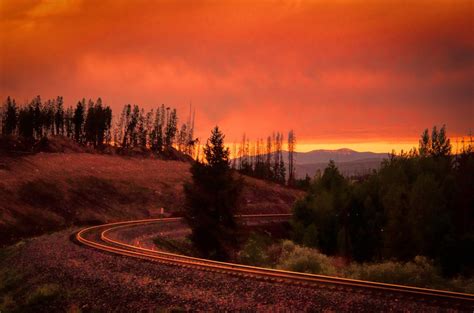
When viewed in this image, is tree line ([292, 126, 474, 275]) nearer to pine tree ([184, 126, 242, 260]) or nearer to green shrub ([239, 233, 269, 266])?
green shrub ([239, 233, 269, 266])

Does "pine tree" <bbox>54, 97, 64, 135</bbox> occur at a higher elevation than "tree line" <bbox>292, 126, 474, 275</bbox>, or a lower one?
higher

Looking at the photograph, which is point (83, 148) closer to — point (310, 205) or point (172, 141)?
point (172, 141)

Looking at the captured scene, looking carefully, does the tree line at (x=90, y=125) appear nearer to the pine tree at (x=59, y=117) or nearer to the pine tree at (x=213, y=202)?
the pine tree at (x=59, y=117)

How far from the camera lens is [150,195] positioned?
80.4 metres

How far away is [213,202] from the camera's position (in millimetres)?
37812

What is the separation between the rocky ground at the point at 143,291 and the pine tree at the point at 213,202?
12574 mm

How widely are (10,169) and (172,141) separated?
362ft

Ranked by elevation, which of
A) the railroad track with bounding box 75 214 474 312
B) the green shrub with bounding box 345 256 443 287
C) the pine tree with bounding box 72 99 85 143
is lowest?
the green shrub with bounding box 345 256 443 287

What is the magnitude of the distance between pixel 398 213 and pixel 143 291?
1429 inches

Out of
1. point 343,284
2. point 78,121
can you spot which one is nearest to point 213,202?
point 343,284

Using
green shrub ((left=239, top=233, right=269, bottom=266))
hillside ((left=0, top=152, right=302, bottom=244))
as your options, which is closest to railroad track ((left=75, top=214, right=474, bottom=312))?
green shrub ((left=239, top=233, right=269, bottom=266))

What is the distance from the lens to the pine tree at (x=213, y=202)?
37.4 metres

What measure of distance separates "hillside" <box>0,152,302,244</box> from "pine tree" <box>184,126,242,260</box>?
2.45 metres

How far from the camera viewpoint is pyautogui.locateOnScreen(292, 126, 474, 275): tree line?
4247 cm
